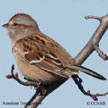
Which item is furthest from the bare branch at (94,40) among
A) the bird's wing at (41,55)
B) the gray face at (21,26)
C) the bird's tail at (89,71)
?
the gray face at (21,26)

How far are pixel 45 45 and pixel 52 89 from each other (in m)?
0.99

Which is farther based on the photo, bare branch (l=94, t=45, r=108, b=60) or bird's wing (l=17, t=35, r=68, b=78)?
bird's wing (l=17, t=35, r=68, b=78)

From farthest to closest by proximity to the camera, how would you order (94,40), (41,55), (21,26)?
1. (21,26)
2. (41,55)
3. (94,40)

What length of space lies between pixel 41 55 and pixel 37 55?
0.10 meters

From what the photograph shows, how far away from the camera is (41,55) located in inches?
231

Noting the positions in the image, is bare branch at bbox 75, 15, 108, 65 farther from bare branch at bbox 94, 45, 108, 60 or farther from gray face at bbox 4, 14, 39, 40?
gray face at bbox 4, 14, 39, 40

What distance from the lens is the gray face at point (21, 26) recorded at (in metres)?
6.62

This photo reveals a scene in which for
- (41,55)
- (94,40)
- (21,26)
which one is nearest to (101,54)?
(94,40)

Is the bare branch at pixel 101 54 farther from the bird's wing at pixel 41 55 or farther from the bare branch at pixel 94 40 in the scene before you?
the bird's wing at pixel 41 55

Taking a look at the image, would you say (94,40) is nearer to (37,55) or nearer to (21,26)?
(37,55)

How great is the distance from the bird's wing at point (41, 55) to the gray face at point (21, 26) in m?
0.34

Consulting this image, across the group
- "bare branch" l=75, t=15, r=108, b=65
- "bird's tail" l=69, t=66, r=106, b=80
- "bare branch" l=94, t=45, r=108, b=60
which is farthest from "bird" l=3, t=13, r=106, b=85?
"bare branch" l=94, t=45, r=108, b=60

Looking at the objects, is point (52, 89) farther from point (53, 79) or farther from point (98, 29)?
point (98, 29)

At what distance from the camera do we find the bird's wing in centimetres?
552
